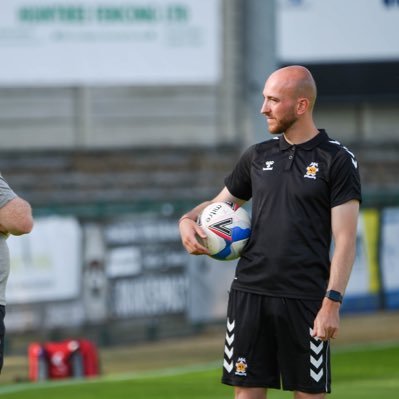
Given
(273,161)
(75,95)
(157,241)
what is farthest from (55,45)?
(273,161)

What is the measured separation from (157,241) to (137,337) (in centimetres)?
111

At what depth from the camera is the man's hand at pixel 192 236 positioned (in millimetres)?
6434

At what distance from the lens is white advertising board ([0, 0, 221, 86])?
17.9 m

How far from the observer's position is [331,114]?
20.4 metres

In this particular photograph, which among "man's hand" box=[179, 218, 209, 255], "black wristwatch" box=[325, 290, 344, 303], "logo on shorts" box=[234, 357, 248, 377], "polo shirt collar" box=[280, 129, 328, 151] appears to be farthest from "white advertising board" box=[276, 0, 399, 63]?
"black wristwatch" box=[325, 290, 344, 303]

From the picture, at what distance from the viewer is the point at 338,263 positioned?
6254 millimetres

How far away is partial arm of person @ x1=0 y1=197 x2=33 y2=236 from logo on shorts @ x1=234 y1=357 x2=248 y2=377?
1.20 meters

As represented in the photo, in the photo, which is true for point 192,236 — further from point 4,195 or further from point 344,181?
point 4,195

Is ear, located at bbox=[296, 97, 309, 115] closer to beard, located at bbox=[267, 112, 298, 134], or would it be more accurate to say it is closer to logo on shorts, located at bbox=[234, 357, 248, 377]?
beard, located at bbox=[267, 112, 298, 134]

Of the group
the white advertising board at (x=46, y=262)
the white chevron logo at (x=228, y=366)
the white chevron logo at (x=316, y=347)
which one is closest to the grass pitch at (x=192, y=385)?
the white advertising board at (x=46, y=262)

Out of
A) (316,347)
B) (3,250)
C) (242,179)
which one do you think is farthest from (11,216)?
(316,347)

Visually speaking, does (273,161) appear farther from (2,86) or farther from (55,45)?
(2,86)

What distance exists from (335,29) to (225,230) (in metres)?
13.0

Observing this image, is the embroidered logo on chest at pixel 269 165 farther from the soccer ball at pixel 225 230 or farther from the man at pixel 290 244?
the soccer ball at pixel 225 230
